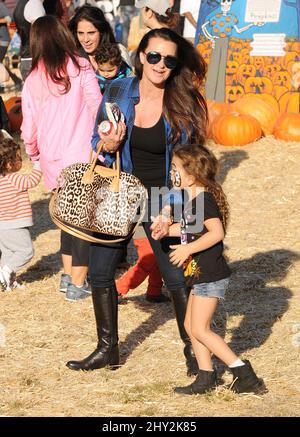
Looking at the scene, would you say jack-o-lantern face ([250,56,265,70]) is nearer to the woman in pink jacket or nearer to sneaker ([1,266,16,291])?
Result: the woman in pink jacket

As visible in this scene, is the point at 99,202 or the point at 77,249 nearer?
the point at 99,202

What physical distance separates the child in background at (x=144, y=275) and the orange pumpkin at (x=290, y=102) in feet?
22.4

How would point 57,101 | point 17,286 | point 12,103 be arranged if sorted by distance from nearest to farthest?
point 57,101 < point 17,286 < point 12,103

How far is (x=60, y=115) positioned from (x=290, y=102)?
710 cm

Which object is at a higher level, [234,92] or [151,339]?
[234,92]

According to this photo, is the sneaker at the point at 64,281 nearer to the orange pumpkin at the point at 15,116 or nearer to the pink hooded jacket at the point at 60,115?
the pink hooded jacket at the point at 60,115

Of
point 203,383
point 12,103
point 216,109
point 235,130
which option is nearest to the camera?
point 203,383

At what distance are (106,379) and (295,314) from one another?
6.28 feet

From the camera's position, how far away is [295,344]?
22.2 ft

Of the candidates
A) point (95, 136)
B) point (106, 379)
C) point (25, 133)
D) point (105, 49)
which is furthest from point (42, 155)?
point (106, 379)

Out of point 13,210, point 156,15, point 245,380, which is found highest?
point 156,15

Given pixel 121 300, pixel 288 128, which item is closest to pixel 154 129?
pixel 121 300

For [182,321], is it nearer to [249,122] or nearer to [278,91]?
[249,122]

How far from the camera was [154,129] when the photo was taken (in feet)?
19.6
